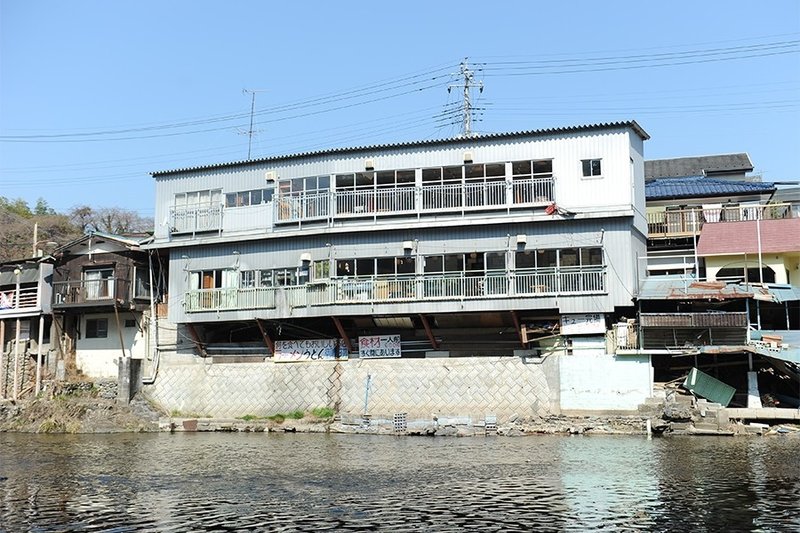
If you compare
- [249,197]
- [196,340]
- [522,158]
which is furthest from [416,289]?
[196,340]

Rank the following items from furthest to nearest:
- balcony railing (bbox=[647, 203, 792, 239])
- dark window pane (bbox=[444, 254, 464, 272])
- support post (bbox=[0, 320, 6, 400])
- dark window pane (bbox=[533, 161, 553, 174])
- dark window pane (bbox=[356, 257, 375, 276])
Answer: support post (bbox=[0, 320, 6, 400]) < balcony railing (bbox=[647, 203, 792, 239]) < dark window pane (bbox=[356, 257, 375, 276]) < dark window pane (bbox=[444, 254, 464, 272]) < dark window pane (bbox=[533, 161, 553, 174])

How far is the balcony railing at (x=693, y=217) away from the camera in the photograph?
1578 inches

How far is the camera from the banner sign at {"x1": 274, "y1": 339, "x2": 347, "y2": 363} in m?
40.2

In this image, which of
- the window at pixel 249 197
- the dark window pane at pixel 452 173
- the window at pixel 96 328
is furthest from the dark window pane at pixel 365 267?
the window at pixel 96 328

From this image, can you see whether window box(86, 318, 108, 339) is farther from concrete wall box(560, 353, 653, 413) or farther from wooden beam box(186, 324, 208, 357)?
concrete wall box(560, 353, 653, 413)

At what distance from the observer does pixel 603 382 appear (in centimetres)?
3481

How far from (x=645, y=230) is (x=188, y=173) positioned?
23.9 metres

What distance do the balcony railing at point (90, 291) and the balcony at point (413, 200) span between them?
33.2ft

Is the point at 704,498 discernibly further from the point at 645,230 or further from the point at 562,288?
the point at 645,230

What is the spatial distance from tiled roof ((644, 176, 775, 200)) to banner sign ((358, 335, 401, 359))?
638 inches

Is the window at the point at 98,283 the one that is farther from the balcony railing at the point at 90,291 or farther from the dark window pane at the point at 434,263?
the dark window pane at the point at 434,263

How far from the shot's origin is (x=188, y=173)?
43.7 metres

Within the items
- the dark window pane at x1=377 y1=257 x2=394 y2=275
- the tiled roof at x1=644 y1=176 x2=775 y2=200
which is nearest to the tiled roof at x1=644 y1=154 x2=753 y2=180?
the tiled roof at x1=644 y1=176 x2=775 y2=200

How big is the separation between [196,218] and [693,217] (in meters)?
25.7
